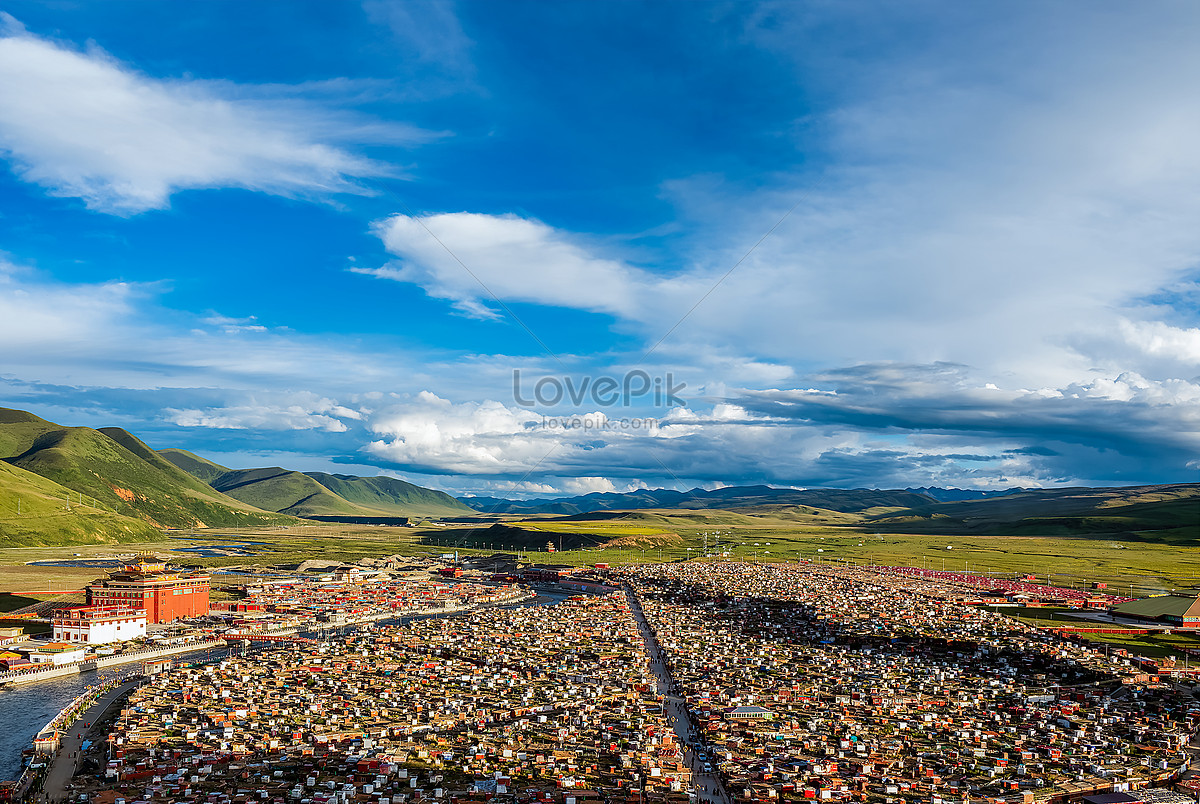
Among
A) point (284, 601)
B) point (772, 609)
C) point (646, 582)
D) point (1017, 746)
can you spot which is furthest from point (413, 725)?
point (646, 582)

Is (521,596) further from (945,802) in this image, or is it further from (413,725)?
(945,802)

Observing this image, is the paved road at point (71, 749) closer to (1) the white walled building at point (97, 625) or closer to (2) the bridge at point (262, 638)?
(2) the bridge at point (262, 638)

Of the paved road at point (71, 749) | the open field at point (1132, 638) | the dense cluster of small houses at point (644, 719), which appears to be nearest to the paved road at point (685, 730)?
the dense cluster of small houses at point (644, 719)

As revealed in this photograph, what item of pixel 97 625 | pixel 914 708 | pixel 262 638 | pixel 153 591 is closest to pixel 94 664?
pixel 97 625

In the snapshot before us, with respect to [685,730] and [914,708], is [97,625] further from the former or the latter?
[914,708]

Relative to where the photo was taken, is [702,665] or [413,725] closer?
[413,725]

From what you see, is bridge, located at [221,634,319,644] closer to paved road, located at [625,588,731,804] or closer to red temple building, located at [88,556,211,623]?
red temple building, located at [88,556,211,623]
